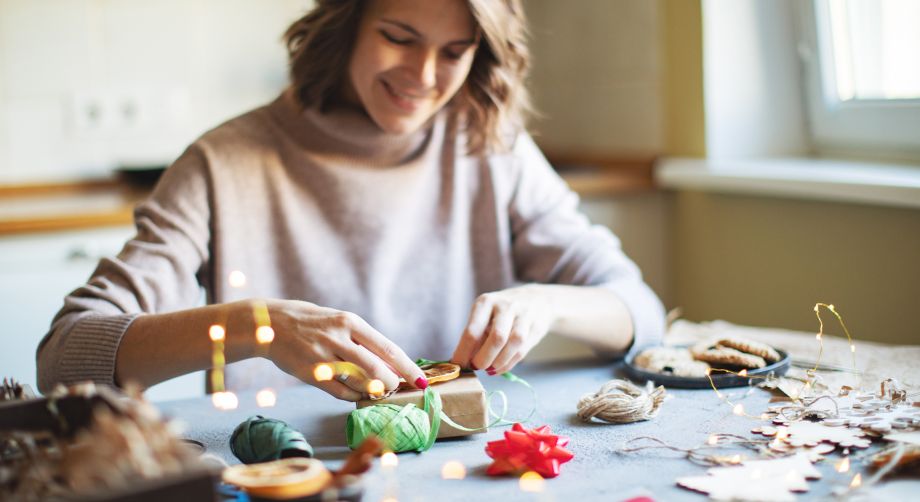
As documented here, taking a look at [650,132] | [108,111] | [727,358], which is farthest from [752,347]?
[108,111]

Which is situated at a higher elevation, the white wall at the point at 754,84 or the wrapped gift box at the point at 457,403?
the white wall at the point at 754,84

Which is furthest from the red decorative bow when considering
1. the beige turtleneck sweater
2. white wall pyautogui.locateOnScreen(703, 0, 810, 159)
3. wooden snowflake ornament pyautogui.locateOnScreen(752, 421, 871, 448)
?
white wall pyautogui.locateOnScreen(703, 0, 810, 159)

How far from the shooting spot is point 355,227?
4.95 feet

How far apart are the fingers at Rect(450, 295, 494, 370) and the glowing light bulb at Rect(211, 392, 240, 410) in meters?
0.28

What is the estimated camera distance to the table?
0.85 metres

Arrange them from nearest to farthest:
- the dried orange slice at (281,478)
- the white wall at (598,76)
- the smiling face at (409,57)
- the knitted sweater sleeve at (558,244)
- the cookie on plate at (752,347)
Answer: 1. the dried orange slice at (281,478)
2. the cookie on plate at (752,347)
3. the smiling face at (409,57)
4. the knitted sweater sleeve at (558,244)
5. the white wall at (598,76)

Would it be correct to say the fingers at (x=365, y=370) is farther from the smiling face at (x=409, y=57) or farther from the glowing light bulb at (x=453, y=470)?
the smiling face at (x=409, y=57)

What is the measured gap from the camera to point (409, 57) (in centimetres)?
134

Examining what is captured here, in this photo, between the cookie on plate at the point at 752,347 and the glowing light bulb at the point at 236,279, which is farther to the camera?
the glowing light bulb at the point at 236,279

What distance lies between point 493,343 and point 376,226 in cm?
45

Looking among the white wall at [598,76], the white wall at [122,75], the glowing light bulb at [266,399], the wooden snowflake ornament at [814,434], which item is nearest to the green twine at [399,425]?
the glowing light bulb at [266,399]

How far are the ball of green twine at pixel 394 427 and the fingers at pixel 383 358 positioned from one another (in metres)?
0.04

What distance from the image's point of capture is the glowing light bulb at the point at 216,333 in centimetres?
109

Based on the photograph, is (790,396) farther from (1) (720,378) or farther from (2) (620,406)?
(2) (620,406)
